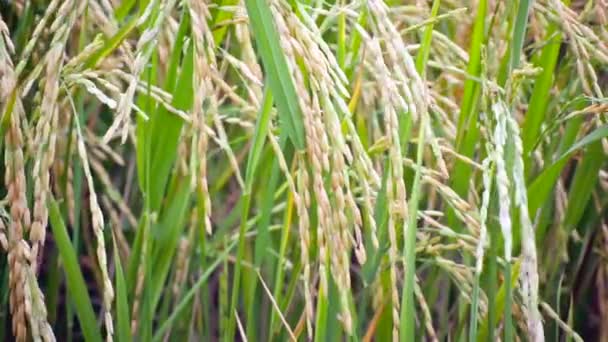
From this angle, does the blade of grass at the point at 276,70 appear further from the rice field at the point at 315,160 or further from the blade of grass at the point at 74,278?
the blade of grass at the point at 74,278

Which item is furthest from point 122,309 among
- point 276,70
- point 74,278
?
point 276,70

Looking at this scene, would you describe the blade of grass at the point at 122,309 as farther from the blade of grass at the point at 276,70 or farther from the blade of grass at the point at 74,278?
the blade of grass at the point at 276,70

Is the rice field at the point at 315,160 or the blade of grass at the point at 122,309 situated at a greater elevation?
the rice field at the point at 315,160

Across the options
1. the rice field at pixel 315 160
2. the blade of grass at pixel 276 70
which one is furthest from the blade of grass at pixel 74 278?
the blade of grass at pixel 276 70

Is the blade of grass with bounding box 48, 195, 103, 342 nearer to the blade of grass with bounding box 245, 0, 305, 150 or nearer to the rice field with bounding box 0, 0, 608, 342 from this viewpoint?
the rice field with bounding box 0, 0, 608, 342

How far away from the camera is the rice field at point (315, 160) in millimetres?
800

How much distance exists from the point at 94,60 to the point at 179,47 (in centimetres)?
10

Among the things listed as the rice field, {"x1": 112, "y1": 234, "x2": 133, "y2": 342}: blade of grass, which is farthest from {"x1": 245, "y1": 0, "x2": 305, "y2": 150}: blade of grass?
{"x1": 112, "y1": 234, "x2": 133, "y2": 342}: blade of grass

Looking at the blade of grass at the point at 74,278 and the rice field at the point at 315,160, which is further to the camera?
the blade of grass at the point at 74,278

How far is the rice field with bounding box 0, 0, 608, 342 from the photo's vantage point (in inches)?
31.5

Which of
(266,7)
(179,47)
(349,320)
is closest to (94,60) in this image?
(179,47)

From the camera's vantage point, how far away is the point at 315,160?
0.78 metres

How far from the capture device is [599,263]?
1.47 meters

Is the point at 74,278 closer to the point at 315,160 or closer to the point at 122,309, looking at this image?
the point at 122,309
